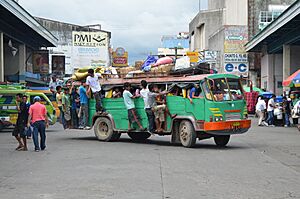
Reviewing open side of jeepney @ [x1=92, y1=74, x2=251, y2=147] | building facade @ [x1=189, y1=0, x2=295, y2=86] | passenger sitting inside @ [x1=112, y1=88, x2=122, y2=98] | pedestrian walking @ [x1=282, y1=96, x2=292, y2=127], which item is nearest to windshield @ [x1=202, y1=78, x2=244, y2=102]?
open side of jeepney @ [x1=92, y1=74, x2=251, y2=147]

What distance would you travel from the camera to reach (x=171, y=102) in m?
16.3

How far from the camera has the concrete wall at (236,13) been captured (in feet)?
210

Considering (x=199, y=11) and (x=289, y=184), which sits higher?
(x=199, y=11)

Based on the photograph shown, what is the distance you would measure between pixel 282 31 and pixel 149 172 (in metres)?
28.0

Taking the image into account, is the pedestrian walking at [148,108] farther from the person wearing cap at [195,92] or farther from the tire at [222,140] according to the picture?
the tire at [222,140]

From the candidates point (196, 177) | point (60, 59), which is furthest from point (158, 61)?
point (60, 59)

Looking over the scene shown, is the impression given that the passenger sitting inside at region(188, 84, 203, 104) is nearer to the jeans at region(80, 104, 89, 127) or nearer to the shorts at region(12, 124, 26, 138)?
the jeans at region(80, 104, 89, 127)

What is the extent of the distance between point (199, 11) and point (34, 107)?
61.0 meters

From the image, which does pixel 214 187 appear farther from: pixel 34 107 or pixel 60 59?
pixel 60 59

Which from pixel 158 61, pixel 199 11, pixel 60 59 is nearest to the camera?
pixel 158 61

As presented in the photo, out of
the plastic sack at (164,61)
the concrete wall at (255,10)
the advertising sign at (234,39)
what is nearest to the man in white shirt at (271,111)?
the plastic sack at (164,61)

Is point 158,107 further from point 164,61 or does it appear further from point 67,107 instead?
point 67,107

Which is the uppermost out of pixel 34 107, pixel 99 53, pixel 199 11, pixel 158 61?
pixel 199 11

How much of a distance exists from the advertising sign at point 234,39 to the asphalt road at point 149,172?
36118mm
